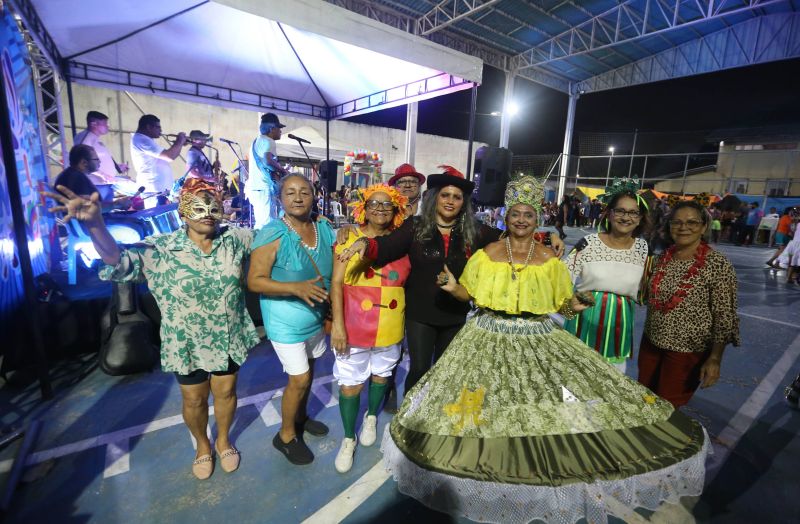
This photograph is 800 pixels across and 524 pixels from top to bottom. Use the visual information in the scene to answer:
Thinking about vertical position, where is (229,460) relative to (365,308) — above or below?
below

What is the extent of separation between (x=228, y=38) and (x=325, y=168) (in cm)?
460

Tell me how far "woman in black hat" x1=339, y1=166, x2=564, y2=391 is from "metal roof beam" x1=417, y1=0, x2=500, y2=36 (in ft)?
45.9

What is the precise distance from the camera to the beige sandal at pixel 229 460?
2.49m

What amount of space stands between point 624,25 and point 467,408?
70.0 feet

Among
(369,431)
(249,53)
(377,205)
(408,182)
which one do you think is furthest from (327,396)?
(249,53)

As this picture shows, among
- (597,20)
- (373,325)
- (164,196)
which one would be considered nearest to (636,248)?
(373,325)

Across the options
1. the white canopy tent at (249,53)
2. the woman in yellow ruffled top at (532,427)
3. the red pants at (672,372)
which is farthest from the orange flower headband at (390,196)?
the white canopy tent at (249,53)

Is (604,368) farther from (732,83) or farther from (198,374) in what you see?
(732,83)

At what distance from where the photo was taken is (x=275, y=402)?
337 cm

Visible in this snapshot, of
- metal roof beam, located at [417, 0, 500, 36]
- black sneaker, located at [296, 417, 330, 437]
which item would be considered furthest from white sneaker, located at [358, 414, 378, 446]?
metal roof beam, located at [417, 0, 500, 36]

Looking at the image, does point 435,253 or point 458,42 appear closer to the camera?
point 435,253

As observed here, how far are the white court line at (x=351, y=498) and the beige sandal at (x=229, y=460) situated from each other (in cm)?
69

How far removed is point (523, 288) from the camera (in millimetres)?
2166

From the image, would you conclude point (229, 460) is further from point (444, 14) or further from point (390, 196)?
point (444, 14)
